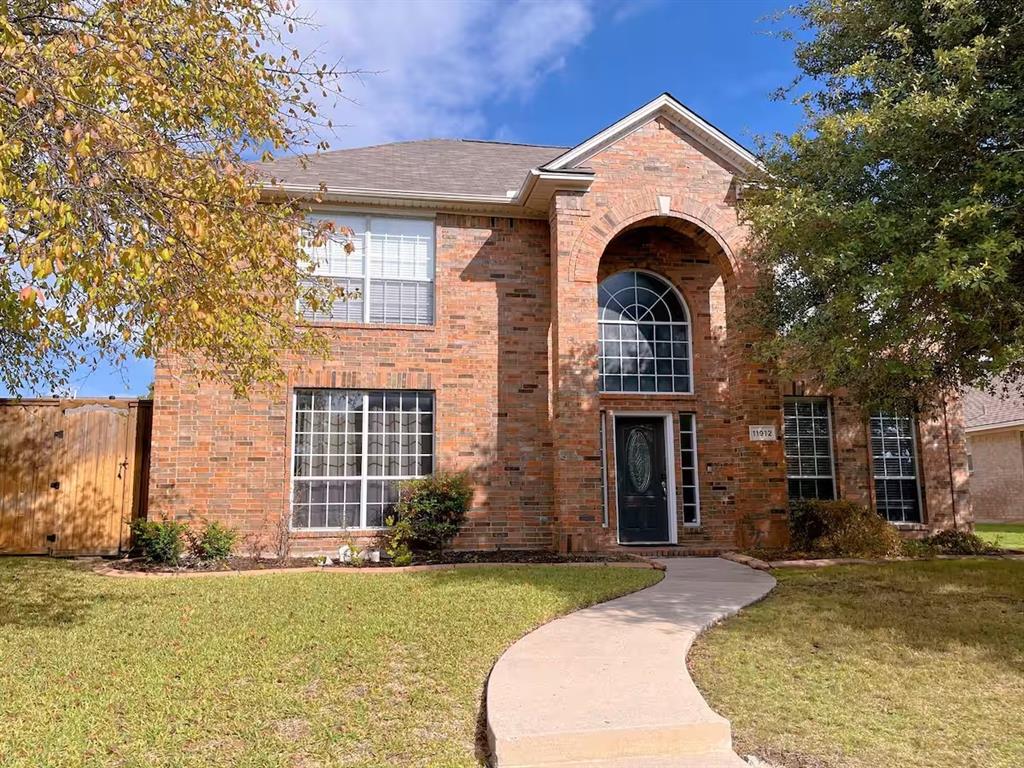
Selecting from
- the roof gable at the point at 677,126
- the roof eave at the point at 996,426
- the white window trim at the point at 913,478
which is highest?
the roof gable at the point at 677,126

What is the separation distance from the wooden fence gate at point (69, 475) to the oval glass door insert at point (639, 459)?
26.2ft

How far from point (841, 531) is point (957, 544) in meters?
2.55

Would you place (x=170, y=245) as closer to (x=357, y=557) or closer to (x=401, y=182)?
→ (x=357, y=557)

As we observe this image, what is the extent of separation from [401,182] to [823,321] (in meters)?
7.51

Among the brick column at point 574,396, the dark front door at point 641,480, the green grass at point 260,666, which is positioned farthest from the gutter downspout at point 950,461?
the green grass at point 260,666

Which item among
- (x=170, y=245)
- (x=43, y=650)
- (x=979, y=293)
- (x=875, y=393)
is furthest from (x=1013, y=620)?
(x=43, y=650)

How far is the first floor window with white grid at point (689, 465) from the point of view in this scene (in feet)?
42.5

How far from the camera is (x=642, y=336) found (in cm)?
1334

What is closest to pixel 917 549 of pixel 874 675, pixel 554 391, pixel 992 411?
pixel 554 391

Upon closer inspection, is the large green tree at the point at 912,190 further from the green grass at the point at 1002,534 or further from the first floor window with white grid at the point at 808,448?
the green grass at the point at 1002,534

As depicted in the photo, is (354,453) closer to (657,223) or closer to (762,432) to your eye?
(657,223)

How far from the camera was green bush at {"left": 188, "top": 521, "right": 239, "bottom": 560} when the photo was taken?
10.8 m

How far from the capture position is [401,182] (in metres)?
13.0

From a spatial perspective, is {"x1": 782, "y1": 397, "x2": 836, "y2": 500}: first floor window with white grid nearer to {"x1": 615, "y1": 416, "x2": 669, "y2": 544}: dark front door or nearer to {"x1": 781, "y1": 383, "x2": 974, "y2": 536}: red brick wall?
{"x1": 781, "y1": 383, "x2": 974, "y2": 536}: red brick wall
